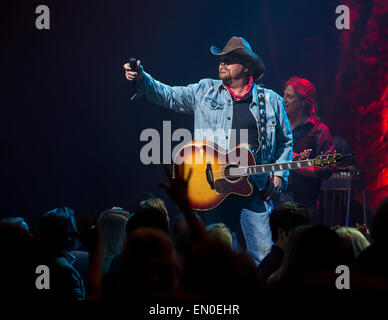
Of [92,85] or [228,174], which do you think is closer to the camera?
[228,174]

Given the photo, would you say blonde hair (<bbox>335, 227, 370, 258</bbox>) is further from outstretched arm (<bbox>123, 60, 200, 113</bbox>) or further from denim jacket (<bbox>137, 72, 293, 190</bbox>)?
outstretched arm (<bbox>123, 60, 200, 113</bbox>)

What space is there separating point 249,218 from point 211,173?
1.86 ft

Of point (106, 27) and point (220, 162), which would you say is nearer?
point (220, 162)

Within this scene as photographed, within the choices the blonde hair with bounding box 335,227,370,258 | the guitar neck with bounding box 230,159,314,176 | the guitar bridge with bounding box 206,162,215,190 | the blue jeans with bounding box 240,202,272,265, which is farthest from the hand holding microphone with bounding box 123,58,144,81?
the blonde hair with bounding box 335,227,370,258

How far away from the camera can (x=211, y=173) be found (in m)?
4.25

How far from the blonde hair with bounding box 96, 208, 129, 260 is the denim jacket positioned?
Answer: 163cm

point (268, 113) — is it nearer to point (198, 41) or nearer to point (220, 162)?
point (220, 162)

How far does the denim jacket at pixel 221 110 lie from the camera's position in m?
4.43

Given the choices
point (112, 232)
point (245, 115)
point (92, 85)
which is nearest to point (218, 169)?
point (245, 115)

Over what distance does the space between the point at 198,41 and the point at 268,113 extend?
5.69 feet

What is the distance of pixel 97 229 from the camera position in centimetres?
204

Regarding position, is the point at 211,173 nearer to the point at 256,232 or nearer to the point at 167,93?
the point at 256,232
